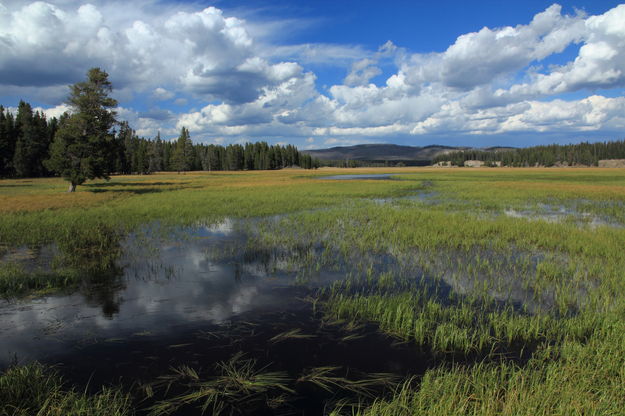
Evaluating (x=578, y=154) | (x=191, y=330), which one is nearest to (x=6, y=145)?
(x=191, y=330)

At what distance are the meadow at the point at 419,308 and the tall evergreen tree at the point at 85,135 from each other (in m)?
18.9

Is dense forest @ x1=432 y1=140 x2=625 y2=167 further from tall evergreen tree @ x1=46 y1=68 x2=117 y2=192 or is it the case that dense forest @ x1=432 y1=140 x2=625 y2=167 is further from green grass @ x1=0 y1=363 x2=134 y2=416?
green grass @ x1=0 y1=363 x2=134 y2=416

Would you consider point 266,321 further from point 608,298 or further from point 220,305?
point 608,298

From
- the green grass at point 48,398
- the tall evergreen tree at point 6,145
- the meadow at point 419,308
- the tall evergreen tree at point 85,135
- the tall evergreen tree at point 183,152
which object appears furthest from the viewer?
the tall evergreen tree at point 183,152

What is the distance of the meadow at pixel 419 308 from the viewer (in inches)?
201

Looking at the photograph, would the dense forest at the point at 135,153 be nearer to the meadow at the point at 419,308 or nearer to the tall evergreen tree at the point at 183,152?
the tall evergreen tree at the point at 183,152

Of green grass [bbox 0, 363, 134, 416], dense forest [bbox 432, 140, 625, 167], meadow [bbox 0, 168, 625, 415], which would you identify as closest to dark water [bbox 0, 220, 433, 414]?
meadow [bbox 0, 168, 625, 415]

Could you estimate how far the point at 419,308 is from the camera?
855 cm

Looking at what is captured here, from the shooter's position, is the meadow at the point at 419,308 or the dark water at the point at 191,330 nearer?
the meadow at the point at 419,308

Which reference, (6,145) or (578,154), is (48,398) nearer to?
(6,145)

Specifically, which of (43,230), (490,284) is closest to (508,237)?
(490,284)

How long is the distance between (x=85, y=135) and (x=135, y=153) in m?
81.5

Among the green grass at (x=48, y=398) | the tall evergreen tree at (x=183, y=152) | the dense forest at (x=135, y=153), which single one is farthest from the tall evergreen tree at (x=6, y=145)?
the green grass at (x=48, y=398)

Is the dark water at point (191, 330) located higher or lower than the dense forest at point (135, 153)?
lower
